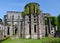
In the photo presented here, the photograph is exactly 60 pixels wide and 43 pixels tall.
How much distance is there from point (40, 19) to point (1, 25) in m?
18.9

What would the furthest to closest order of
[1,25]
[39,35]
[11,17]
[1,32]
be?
[11,17] < [1,25] < [1,32] < [39,35]

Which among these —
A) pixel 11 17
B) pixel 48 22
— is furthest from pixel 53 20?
pixel 11 17

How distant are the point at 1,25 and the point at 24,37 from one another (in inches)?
675

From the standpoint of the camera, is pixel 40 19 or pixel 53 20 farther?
pixel 53 20

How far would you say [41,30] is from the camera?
46.3 m

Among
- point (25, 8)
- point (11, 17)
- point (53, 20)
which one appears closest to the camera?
point (25, 8)

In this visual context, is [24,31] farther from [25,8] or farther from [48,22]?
[48,22]

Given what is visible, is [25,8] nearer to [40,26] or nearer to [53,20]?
[40,26]

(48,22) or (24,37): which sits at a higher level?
(48,22)

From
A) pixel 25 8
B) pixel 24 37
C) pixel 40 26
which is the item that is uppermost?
pixel 25 8

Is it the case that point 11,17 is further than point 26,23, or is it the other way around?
point 11,17

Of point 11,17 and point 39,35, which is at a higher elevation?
point 11,17

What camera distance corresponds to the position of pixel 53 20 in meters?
68.6

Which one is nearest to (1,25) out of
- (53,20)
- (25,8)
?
(25,8)
